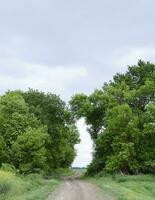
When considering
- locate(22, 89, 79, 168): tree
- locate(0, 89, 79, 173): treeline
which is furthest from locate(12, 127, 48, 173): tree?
locate(22, 89, 79, 168): tree

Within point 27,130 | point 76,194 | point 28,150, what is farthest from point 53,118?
point 76,194

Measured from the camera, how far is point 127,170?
73562mm

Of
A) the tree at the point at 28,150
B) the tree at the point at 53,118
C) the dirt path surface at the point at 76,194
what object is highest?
the tree at the point at 53,118

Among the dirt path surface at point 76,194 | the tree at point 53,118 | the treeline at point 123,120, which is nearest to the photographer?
the dirt path surface at point 76,194

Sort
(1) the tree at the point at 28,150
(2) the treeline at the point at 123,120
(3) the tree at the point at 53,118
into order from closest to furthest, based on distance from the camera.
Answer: (1) the tree at the point at 28,150
(2) the treeline at the point at 123,120
(3) the tree at the point at 53,118

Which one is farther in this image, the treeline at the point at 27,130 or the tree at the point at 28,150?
the treeline at the point at 27,130

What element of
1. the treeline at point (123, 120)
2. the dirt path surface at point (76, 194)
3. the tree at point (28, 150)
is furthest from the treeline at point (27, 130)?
the dirt path surface at point (76, 194)

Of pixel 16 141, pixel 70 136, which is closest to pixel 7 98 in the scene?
pixel 16 141

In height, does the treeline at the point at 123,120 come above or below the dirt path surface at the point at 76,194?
above

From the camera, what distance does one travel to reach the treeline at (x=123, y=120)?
235ft

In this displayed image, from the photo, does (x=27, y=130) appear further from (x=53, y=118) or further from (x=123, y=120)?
(x=53, y=118)

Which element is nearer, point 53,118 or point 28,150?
point 28,150

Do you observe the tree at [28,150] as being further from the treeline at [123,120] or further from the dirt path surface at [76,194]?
the dirt path surface at [76,194]

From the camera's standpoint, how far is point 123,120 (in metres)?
72.8
